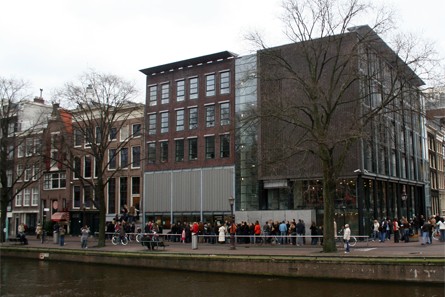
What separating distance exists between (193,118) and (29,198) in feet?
89.5

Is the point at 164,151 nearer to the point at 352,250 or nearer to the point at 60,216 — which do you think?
the point at 60,216

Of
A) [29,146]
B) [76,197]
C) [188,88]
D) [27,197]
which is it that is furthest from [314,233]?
[27,197]

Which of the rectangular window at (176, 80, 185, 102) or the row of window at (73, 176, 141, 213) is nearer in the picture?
the rectangular window at (176, 80, 185, 102)

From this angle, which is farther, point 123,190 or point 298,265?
point 123,190

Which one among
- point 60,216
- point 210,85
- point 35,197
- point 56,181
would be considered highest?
point 210,85

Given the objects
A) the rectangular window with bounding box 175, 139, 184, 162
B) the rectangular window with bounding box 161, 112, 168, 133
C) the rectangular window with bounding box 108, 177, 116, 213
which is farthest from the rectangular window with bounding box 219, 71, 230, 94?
the rectangular window with bounding box 108, 177, 116, 213

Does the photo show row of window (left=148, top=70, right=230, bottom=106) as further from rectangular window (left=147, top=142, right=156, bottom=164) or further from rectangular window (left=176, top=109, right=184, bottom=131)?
rectangular window (left=147, top=142, right=156, bottom=164)

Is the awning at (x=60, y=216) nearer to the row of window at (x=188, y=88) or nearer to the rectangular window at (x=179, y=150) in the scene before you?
the rectangular window at (x=179, y=150)

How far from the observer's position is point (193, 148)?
166 ft

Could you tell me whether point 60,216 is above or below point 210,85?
below

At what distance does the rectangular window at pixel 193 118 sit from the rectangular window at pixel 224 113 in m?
3.07

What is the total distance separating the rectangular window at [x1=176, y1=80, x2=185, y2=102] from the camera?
52.1 metres

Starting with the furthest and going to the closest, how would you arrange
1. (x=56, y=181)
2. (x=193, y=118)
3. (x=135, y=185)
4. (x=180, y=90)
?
1. (x=56, y=181)
2. (x=135, y=185)
3. (x=180, y=90)
4. (x=193, y=118)

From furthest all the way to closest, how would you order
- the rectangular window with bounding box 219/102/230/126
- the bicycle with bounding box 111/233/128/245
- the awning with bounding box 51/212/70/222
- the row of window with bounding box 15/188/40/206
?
the row of window with bounding box 15/188/40/206 < the awning with bounding box 51/212/70/222 < the rectangular window with bounding box 219/102/230/126 < the bicycle with bounding box 111/233/128/245
